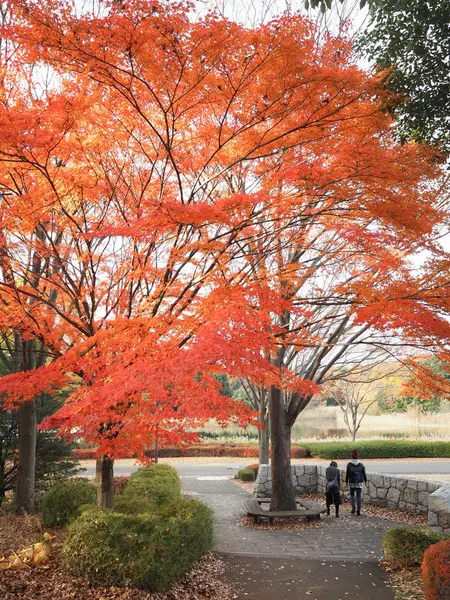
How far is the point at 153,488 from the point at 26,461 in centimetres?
292

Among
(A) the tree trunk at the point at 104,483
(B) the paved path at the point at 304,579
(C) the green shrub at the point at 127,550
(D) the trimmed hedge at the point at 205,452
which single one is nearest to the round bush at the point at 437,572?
(B) the paved path at the point at 304,579

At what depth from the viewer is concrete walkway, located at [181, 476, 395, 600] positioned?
23.3 ft

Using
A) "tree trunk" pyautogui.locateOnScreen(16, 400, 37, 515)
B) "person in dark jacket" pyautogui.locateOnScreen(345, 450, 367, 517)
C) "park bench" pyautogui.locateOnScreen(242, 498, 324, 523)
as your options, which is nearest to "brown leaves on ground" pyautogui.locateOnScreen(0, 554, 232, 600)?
"tree trunk" pyautogui.locateOnScreen(16, 400, 37, 515)

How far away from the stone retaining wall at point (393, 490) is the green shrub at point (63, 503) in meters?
6.22

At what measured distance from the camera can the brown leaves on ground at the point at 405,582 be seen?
6780mm

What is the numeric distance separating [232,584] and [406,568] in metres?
2.58

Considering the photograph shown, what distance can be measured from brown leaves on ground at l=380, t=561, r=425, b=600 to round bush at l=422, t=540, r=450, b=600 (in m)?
0.78

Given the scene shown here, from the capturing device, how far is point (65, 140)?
25.7 ft

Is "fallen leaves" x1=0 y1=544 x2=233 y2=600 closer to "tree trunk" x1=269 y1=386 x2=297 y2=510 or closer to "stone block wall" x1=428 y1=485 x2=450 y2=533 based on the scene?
"stone block wall" x1=428 y1=485 x2=450 y2=533

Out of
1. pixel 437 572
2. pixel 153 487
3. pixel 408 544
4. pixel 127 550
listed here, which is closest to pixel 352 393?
pixel 153 487

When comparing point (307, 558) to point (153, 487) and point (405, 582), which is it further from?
point (153, 487)

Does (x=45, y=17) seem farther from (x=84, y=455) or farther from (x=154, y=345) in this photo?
(x=84, y=455)

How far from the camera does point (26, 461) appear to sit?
431 inches

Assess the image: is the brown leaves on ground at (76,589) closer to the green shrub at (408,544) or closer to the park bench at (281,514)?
the green shrub at (408,544)
